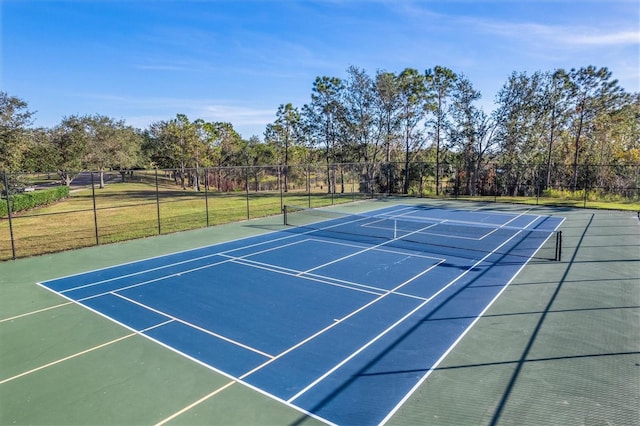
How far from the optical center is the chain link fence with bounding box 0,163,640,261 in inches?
727

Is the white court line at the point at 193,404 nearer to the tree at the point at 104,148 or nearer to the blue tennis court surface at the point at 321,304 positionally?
the blue tennis court surface at the point at 321,304

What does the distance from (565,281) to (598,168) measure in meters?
26.2

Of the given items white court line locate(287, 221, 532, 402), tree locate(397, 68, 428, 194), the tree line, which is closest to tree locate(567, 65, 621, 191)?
the tree line

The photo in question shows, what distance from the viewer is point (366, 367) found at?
612cm

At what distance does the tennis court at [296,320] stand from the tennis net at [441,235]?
0.16m

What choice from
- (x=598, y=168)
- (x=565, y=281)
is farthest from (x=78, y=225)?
(x=598, y=168)

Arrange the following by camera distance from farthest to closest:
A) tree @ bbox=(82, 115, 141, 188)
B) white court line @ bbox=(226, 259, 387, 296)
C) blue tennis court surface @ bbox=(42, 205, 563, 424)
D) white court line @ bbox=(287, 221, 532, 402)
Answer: tree @ bbox=(82, 115, 141, 188), white court line @ bbox=(226, 259, 387, 296), blue tennis court surface @ bbox=(42, 205, 563, 424), white court line @ bbox=(287, 221, 532, 402)

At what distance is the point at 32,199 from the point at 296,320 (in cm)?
2685

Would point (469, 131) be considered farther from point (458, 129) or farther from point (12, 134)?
point (12, 134)

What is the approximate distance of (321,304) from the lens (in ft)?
28.8

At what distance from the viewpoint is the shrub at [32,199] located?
929 inches

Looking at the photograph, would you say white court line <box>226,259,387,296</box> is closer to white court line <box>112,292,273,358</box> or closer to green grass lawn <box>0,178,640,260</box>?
white court line <box>112,292,273,358</box>

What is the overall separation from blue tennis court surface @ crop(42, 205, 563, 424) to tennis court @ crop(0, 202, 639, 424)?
32mm

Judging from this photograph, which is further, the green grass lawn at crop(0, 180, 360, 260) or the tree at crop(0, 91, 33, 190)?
the tree at crop(0, 91, 33, 190)
